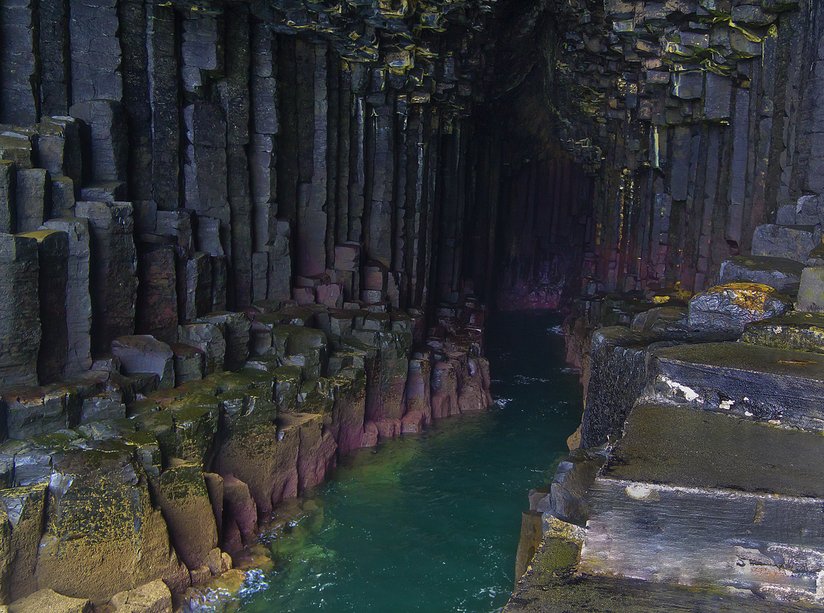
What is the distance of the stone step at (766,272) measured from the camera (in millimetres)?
8875

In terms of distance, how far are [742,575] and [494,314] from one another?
28082 mm

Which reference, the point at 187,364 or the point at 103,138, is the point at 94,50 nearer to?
the point at 103,138

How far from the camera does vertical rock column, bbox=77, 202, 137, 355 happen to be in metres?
11.7

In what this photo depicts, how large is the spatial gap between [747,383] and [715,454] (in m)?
1.11

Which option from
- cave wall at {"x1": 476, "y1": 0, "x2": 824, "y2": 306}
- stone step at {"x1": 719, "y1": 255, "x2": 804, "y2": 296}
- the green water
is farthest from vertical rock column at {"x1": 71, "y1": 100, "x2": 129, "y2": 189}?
cave wall at {"x1": 476, "y1": 0, "x2": 824, "y2": 306}

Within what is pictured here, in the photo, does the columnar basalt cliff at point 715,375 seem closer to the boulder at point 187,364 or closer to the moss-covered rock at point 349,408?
the moss-covered rock at point 349,408

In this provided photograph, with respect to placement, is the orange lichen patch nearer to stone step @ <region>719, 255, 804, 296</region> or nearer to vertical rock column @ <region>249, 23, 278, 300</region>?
stone step @ <region>719, 255, 804, 296</region>

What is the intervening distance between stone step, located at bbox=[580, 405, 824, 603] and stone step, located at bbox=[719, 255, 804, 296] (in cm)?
501

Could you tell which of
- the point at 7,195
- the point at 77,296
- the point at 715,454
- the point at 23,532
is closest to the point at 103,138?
the point at 7,195

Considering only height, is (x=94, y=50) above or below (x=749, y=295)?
above

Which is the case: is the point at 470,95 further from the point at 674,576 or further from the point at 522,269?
the point at 674,576

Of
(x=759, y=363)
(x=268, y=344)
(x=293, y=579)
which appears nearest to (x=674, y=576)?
(x=759, y=363)

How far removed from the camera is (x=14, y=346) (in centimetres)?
1023

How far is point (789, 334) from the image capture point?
6.36 metres
